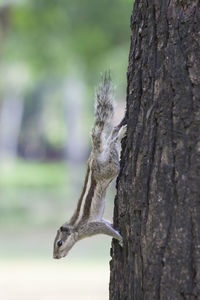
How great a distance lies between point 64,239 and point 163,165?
1277 mm

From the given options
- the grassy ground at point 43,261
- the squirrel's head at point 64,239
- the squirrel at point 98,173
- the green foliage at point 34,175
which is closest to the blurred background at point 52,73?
the grassy ground at point 43,261

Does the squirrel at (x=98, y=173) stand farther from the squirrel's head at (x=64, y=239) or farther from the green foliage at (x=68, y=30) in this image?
the green foliage at (x=68, y=30)

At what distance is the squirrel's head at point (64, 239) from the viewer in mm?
3691

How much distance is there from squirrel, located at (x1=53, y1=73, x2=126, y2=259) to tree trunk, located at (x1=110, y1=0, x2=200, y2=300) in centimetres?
63

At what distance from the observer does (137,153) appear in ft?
9.04

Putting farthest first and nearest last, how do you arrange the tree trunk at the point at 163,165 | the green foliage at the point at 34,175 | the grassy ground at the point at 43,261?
the green foliage at the point at 34,175, the grassy ground at the point at 43,261, the tree trunk at the point at 163,165

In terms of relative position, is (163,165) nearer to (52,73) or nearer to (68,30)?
(68,30)

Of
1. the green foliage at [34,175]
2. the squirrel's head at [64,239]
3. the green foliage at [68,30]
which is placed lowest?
the squirrel's head at [64,239]

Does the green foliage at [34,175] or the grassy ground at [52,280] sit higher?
the green foliage at [34,175]

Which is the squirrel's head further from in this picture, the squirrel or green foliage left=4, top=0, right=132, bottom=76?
green foliage left=4, top=0, right=132, bottom=76

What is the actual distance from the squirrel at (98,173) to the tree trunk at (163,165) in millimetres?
630

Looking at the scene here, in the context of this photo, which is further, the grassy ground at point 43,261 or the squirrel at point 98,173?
the grassy ground at point 43,261

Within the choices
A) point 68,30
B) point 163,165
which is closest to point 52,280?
point 163,165

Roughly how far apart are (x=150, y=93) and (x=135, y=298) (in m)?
0.82
